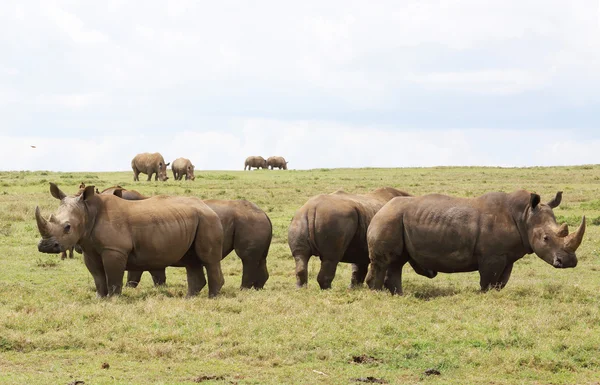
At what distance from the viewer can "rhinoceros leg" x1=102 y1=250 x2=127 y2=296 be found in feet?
39.5

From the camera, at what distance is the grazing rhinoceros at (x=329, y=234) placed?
13688mm

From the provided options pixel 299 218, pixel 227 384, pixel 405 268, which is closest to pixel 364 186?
pixel 405 268

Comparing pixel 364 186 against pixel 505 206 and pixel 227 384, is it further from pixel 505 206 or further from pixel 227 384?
pixel 227 384

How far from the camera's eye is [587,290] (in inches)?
509

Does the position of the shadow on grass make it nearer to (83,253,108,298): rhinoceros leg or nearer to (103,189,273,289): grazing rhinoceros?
(103,189,273,289): grazing rhinoceros

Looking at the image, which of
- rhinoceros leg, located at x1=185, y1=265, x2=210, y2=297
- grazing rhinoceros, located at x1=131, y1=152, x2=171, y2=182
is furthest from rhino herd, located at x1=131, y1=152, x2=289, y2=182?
rhinoceros leg, located at x1=185, y1=265, x2=210, y2=297

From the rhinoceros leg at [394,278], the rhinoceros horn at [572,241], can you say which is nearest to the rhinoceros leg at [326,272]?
the rhinoceros leg at [394,278]

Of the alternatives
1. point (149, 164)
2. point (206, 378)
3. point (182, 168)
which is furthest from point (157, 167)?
point (206, 378)

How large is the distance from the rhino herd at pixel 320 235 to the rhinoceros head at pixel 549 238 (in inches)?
0.6

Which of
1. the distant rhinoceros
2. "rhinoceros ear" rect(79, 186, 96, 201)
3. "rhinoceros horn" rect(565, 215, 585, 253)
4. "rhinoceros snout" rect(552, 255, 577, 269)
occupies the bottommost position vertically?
"rhinoceros snout" rect(552, 255, 577, 269)

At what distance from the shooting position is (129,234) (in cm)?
1221

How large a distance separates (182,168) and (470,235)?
3968cm

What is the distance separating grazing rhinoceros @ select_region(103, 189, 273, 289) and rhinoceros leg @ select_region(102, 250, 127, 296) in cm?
175

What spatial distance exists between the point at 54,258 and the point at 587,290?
10589mm
